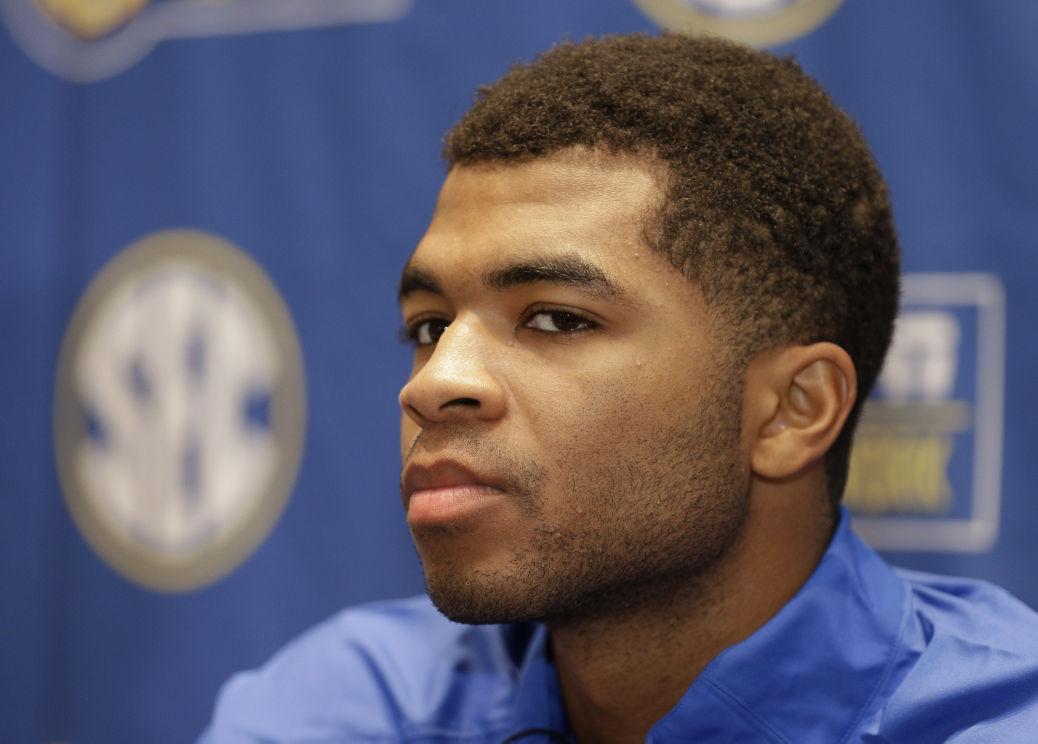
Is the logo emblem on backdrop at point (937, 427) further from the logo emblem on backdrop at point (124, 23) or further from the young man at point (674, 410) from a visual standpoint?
the logo emblem on backdrop at point (124, 23)

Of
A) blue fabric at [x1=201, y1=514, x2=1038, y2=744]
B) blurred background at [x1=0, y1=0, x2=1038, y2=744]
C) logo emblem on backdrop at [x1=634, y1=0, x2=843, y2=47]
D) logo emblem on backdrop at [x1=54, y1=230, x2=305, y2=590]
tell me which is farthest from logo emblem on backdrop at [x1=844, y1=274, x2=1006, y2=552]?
logo emblem on backdrop at [x1=54, y1=230, x2=305, y2=590]

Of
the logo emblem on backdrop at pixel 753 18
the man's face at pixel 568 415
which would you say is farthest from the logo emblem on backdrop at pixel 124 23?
the man's face at pixel 568 415

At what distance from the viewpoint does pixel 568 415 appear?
3.01ft

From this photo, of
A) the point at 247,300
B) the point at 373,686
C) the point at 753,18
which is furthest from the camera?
the point at 247,300

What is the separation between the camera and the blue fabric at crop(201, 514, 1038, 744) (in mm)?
915

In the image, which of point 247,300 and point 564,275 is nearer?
point 564,275

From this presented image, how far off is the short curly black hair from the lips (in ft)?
0.86

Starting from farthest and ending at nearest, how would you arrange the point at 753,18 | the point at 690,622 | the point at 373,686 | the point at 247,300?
the point at 247,300
the point at 753,18
the point at 373,686
the point at 690,622

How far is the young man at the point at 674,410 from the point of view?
36.1 inches

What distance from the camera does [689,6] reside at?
4.53 ft

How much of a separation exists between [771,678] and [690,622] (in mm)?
95

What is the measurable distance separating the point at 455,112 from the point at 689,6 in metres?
0.34

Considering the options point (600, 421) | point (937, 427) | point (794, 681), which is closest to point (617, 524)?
point (600, 421)

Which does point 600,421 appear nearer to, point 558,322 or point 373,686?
point 558,322
